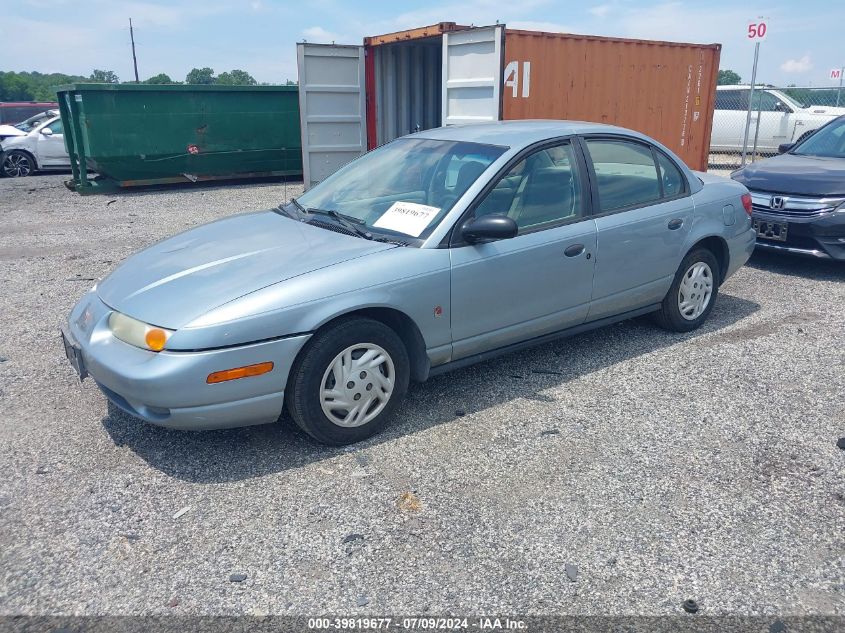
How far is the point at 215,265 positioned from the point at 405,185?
1.32 metres

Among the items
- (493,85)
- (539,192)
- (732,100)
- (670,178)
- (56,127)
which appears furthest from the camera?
(732,100)

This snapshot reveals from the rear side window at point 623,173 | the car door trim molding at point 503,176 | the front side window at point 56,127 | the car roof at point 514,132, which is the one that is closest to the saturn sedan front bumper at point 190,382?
the car door trim molding at point 503,176

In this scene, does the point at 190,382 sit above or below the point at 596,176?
below

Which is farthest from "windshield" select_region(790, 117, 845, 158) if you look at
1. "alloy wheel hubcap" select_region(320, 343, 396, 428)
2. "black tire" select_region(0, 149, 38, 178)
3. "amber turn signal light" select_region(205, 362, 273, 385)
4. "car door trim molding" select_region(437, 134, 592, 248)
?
"black tire" select_region(0, 149, 38, 178)

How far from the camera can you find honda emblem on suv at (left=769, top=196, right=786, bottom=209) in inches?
280

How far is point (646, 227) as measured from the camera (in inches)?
189

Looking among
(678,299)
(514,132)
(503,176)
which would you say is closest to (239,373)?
(503,176)

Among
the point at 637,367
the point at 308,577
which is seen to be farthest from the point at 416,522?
the point at 637,367

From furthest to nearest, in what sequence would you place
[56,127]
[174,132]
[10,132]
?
[56,127] → [10,132] → [174,132]

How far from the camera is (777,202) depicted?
23.4 feet

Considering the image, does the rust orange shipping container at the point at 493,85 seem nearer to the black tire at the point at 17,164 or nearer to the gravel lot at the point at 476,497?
the gravel lot at the point at 476,497

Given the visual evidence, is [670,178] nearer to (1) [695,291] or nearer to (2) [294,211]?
(1) [695,291]

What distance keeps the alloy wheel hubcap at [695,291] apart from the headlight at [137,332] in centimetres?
372

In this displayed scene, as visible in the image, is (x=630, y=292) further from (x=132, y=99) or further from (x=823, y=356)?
(x=132, y=99)
